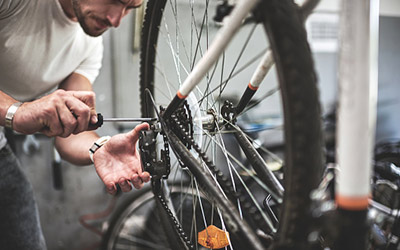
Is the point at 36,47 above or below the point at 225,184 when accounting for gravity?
above

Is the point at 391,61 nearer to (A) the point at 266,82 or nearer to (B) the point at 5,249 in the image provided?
(A) the point at 266,82

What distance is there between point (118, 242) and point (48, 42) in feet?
3.28

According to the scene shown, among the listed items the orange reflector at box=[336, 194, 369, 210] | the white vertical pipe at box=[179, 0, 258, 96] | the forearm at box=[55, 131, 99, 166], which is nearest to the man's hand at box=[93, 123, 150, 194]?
the forearm at box=[55, 131, 99, 166]

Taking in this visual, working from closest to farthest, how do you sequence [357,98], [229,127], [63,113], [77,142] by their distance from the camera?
[357,98], [63,113], [229,127], [77,142]

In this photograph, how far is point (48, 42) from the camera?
85cm

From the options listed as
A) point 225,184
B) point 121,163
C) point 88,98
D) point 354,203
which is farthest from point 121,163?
point 354,203

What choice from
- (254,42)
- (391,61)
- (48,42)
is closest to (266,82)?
(254,42)

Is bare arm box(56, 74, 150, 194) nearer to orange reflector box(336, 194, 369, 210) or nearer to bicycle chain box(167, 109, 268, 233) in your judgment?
bicycle chain box(167, 109, 268, 233)

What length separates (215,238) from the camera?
0.59 meters

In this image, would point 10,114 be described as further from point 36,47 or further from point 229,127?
point 229,127

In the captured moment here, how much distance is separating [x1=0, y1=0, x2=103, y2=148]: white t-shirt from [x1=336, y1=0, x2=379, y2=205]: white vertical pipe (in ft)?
2.26

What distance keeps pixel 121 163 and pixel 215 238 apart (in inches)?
10.9

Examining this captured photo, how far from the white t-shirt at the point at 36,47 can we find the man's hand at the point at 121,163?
284 mm

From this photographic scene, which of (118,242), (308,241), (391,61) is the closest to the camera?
(308,241)
